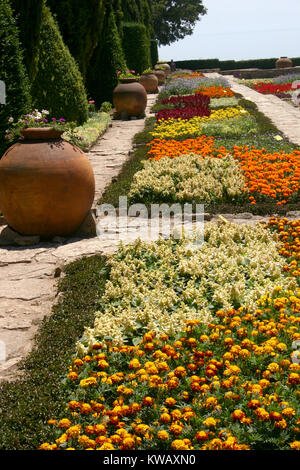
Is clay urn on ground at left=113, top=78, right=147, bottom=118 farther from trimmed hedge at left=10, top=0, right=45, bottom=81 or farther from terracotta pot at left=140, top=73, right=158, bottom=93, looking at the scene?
terracotta pot at left=140, top=73, right=158, bottom=93

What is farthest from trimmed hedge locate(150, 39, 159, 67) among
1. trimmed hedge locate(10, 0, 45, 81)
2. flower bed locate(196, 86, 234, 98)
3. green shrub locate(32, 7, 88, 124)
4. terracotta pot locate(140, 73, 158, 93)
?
trimmed hedge locate(10, 0, 45, 81)

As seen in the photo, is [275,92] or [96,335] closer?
[96,335]

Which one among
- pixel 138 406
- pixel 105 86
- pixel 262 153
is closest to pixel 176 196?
pixel 262 153

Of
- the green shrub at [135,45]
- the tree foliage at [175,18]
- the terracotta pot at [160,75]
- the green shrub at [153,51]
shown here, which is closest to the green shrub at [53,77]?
the green shrub at [135,45]

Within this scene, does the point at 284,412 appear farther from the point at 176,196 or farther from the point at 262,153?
the point at 262,153

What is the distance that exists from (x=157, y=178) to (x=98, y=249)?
273 cm

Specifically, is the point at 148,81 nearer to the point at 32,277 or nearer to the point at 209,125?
the point at 209,125

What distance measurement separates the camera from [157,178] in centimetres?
800

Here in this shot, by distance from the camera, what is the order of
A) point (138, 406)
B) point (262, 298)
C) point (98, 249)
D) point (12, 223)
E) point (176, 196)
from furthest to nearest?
point (176, 196), point (12, 223), point (98, 249), point (262, 298), point (138, 406)

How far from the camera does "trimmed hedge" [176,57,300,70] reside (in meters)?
48.5

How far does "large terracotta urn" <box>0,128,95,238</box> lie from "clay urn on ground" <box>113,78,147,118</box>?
9881mm

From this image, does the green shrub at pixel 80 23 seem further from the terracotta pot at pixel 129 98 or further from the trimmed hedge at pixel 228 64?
the trimmed hedge at pixel 228 64

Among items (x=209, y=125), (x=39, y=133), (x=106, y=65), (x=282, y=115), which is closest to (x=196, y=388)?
(x=39, y=133)

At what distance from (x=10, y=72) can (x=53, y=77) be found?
171 inches
